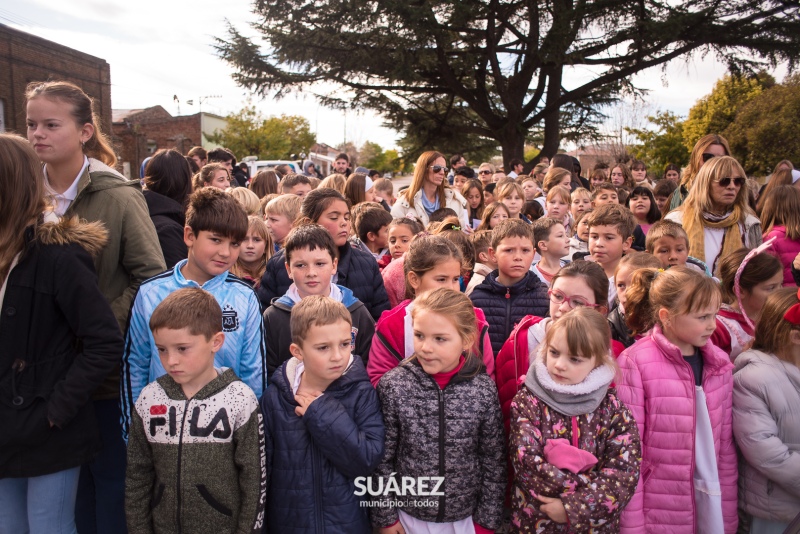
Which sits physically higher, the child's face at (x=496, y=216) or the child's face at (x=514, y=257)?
the child's face at (x=496, y=216)

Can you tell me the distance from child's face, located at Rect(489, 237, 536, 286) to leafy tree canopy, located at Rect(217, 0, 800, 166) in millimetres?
12446

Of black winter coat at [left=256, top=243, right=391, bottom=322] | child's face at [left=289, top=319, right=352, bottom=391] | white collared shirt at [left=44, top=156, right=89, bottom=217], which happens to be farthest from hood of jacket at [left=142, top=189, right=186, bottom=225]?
child's face at [left=289, top=319, right=352, bottom=391]

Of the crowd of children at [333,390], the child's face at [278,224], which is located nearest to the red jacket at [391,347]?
the crowd of children at [333,390]

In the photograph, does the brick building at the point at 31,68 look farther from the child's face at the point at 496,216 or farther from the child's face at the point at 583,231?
the child's face at the point at 583,231

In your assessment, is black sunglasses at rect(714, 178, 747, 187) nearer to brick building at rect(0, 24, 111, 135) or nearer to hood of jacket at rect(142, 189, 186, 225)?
hood of jacket at rect(142, 189, 186, 225)

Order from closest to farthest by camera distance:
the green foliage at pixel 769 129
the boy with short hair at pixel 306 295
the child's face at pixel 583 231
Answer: the boy with short hair at pixel 306 295, the child's face at pixel 583 231, the green foliage at pixel 769 129

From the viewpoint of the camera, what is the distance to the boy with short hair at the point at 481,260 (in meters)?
4.15

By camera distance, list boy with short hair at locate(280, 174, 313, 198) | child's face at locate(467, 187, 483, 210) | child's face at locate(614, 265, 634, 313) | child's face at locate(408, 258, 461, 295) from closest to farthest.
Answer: child's face at locate(408, 258, 461, 295) < child's face at locate(614, 265, 634, 313) < boy with short hair at locate(280, 174, 313, 198) < child's face at locate(467, 187, 483, 210)

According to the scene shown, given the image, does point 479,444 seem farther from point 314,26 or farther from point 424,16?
point 314,26

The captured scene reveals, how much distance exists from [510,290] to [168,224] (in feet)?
7.50

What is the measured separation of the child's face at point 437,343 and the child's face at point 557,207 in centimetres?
454

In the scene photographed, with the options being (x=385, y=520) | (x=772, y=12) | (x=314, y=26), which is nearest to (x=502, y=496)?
(x=385, y=520)

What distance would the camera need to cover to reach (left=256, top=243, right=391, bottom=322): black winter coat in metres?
3.55

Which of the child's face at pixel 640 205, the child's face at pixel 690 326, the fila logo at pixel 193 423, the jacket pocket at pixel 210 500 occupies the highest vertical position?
the child's face at pixel 640 205
